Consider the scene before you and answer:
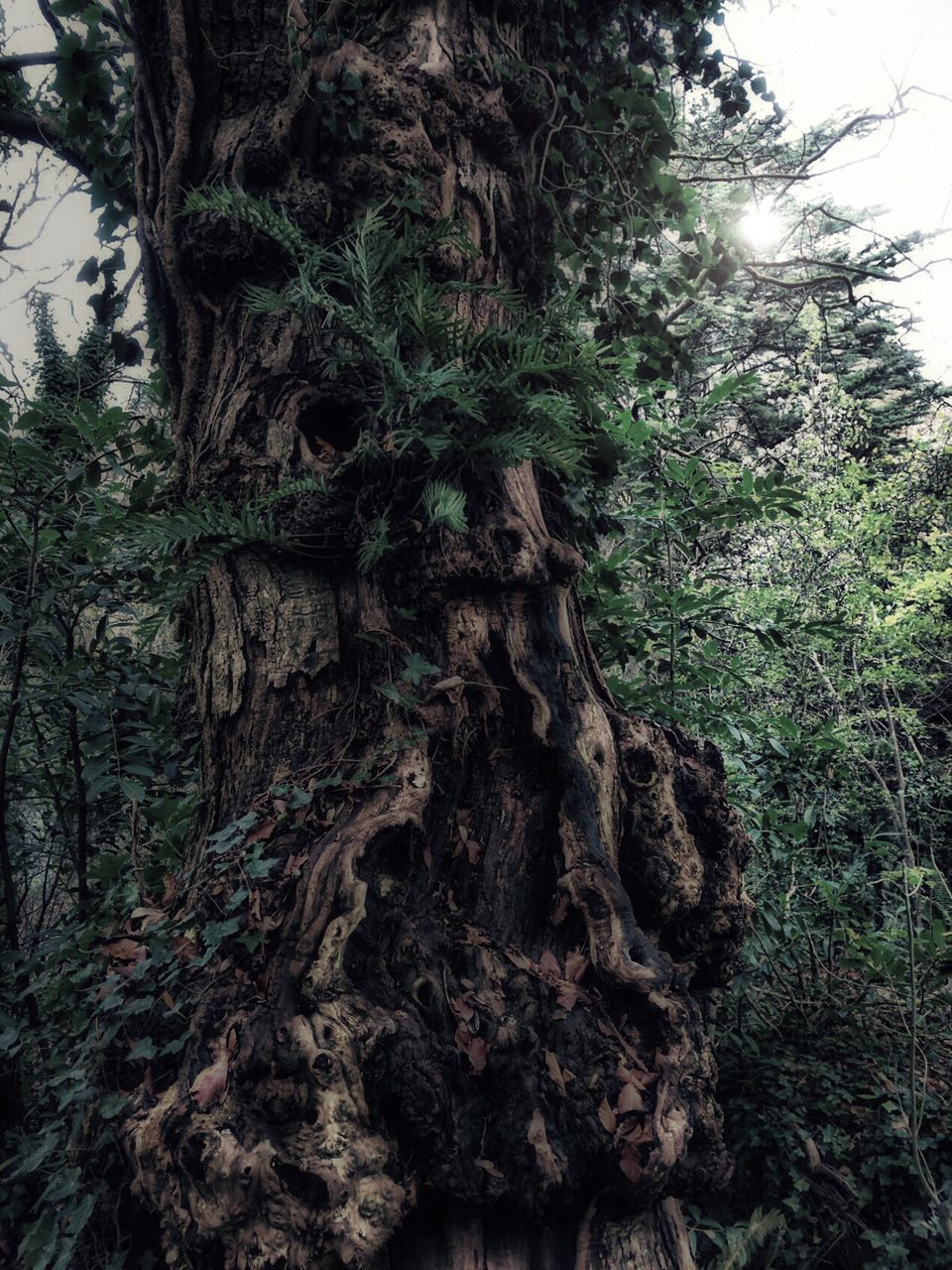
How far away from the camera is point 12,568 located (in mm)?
2348

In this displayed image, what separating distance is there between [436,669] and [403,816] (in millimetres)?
387

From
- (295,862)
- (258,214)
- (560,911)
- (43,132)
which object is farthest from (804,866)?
(43,132)

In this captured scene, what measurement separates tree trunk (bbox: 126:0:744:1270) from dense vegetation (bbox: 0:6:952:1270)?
117 millimetres

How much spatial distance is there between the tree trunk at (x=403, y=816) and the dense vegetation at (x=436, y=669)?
12 centimetres

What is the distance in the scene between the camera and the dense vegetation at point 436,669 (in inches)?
69.7

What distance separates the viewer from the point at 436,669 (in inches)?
76.0

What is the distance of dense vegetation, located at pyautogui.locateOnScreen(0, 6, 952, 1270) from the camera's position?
5.81 ft

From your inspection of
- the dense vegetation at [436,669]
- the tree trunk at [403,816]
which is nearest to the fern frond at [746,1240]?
the dense vegetation at [436,669]

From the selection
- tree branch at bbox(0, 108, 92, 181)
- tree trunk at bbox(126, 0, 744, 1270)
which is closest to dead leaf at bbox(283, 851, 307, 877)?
tree trunk at bbox(126, 0, 744, 1270)

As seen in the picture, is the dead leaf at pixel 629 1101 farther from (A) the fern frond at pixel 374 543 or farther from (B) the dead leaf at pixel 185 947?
(A) the fern frond at pixel 374 543

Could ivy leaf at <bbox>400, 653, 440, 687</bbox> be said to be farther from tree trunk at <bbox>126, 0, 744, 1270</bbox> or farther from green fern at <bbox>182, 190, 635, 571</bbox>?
green fern at <bbox>182, 190, 635, 571</bbox>

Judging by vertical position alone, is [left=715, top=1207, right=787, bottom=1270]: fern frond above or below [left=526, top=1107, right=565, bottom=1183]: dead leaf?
below

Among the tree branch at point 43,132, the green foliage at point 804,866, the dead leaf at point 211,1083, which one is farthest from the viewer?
the tree branch at point 43,132

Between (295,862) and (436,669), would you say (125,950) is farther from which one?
(436,669)
